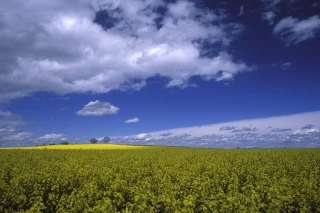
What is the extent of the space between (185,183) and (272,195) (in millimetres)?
4567

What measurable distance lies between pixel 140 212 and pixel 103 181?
6120 mm

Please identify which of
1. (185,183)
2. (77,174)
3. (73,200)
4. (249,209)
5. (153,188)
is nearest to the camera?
(249,209)

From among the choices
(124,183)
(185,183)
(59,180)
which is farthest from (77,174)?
(185,183)

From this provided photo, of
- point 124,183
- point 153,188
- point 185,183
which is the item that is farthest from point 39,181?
point 185,183

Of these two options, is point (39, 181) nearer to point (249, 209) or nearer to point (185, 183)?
point (185, 183)

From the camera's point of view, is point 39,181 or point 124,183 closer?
point 124,183

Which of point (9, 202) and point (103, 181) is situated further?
point (103, 181)

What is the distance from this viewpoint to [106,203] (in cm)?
852

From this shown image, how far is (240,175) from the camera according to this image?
17859 millimetres

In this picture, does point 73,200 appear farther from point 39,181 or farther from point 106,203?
point 39,181

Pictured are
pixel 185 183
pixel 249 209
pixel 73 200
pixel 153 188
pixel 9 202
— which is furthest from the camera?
pixel 185 183

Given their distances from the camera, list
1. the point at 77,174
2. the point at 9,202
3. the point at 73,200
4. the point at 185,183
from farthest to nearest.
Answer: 1. the point at 77,174
2. the point at 185,183
3. the point at 9,202
4. the point at 73,200

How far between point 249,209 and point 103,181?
8280mm

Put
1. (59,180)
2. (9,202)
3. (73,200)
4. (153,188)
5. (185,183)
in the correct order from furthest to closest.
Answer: (59,180) → (185,183) → (153,188) → (9,202) → (73,200)
